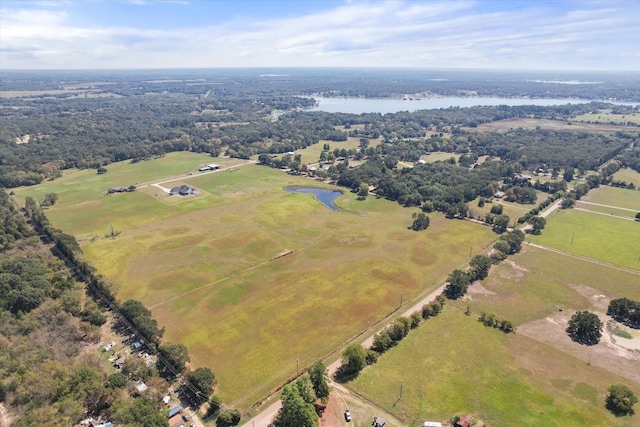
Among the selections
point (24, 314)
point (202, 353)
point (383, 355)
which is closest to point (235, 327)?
point (202, 353)

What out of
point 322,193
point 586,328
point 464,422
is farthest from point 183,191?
point 586,328

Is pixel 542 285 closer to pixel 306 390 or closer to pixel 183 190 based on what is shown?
pixel 306 390

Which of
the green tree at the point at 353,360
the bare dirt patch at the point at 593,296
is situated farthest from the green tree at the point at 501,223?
the green tree at the point at 353,360

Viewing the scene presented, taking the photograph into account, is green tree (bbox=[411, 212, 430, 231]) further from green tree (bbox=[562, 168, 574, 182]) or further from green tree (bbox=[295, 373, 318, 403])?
green tree (bbox=[562, 168, 574, 182])

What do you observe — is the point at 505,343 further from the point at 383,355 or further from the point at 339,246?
the point at 339,246

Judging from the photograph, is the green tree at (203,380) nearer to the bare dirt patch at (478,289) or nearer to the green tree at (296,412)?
the green tree at (296,412)

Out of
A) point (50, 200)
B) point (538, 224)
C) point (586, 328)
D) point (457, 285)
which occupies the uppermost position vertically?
point (538, 224)
